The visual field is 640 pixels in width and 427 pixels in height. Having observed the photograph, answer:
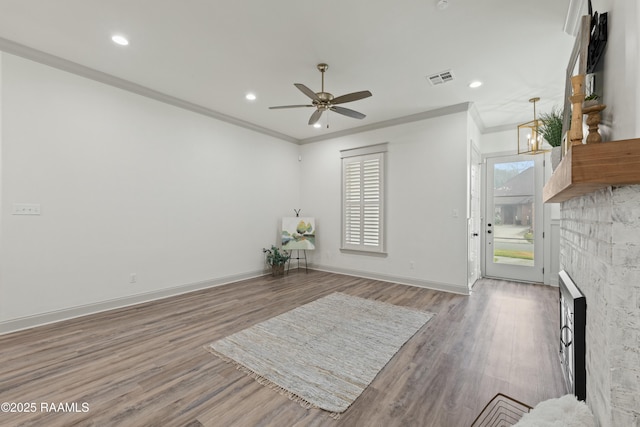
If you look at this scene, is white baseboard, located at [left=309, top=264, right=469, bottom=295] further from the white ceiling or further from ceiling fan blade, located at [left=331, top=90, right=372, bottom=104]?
ceiling fan blade, located at [left=331, top=90, right=372, bottom=104]

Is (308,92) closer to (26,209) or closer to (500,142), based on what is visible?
(26,209)

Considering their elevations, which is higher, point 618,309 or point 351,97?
point 351,97

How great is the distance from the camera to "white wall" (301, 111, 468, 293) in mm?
4297

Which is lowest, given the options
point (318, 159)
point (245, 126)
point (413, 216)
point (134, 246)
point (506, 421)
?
point (506, 421)

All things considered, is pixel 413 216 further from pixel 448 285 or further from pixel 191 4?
pixel 191 4

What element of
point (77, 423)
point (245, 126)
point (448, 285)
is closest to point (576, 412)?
point (77, 423)

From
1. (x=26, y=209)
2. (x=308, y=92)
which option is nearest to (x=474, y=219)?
(x=308, y=92)

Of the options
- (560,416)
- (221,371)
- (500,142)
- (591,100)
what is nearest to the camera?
(560,416)

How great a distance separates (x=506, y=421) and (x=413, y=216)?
358 centimetres

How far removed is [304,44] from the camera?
2.79m

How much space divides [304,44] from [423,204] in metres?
3.19

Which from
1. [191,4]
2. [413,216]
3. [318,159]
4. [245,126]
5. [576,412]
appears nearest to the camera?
[576,412]

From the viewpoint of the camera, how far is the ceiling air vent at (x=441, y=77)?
3357 mm

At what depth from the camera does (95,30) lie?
2600 millimetres
